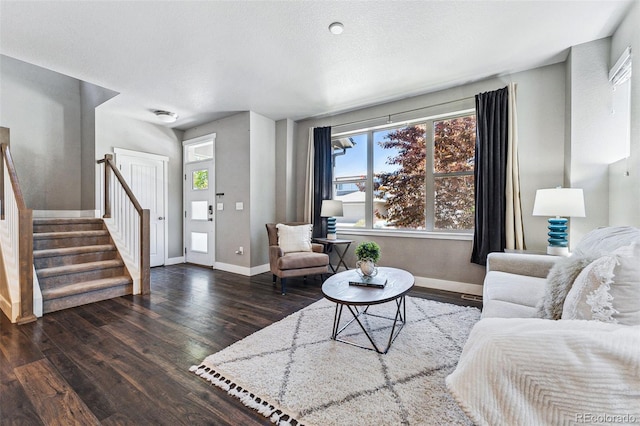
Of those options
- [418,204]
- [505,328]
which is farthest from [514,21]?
[505,328]

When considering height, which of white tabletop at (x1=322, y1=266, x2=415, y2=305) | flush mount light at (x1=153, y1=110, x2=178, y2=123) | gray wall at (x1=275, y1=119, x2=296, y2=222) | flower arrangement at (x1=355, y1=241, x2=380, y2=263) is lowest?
white tabletop at (x1=322, y1=266, x2=415, y2=305)

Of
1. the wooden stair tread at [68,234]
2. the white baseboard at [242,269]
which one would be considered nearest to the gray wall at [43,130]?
the wooden stair tread at [68,234]

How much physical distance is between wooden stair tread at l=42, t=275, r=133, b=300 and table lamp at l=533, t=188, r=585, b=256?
4.64 meters

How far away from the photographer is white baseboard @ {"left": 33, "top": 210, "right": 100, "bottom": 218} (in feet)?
14.2

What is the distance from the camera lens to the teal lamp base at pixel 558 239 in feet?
8.42

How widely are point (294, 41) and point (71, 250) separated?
3.59 meters

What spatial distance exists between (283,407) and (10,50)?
4027mm

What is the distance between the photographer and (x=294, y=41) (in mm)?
2582

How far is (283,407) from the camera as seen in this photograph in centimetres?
147

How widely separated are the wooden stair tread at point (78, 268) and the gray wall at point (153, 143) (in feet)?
5.45

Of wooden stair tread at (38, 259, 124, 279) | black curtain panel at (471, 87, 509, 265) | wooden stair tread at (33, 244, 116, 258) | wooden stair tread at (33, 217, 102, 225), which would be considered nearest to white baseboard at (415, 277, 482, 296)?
black curtain panel at (471, 87, 509, 265)

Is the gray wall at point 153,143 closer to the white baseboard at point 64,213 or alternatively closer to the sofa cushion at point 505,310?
the white baseboard at point 64,213

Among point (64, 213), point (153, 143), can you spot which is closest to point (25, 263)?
point (64, 213)

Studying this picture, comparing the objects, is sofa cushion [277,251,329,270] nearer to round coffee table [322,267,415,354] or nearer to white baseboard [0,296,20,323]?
round coffee table [322,267,415,354]
